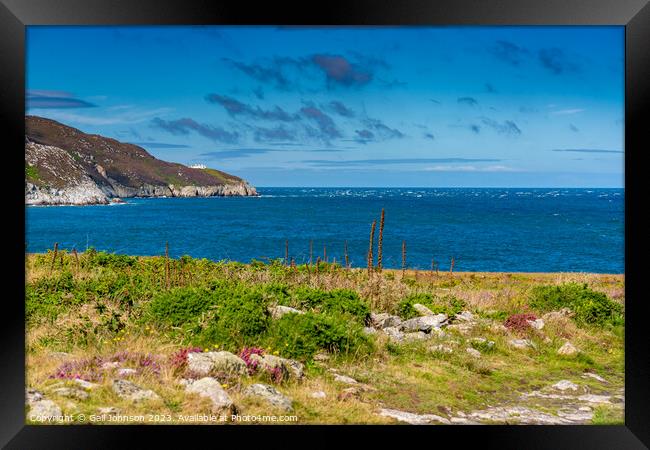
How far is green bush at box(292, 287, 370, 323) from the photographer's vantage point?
7.87m

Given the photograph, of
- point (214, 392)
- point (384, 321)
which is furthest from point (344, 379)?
point (384, 321)

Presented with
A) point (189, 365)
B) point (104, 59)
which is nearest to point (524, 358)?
point (189, 365)

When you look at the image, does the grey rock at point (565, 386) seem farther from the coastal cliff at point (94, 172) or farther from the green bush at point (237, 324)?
the coastal cliff at point (94, 172)

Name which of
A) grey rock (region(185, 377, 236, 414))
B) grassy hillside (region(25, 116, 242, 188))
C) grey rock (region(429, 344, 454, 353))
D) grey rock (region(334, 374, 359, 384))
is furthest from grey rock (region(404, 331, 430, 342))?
grassy hillside (region(25, 116, 242, 188))

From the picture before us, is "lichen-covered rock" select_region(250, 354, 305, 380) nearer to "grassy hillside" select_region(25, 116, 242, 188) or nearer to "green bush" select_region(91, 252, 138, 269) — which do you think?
"green bush" select_region(91, 252, 138, 269)

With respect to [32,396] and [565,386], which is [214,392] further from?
[565,386]

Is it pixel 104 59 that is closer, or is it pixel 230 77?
pixel 104 59

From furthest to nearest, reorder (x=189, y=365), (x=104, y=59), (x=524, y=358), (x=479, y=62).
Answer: (x=479, y=62), (x=104, y=59), (x=524, y=358), (x=189, y=365)

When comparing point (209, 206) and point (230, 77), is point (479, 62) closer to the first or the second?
point (230, 77)

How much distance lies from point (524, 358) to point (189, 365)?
4.69 m

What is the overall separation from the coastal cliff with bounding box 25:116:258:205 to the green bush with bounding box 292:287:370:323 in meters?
50.4

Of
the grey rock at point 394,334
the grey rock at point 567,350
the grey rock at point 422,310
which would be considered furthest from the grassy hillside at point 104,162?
the grey rock at point 567,350

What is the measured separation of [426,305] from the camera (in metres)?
9.07

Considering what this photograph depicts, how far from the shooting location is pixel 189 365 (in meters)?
5.39
